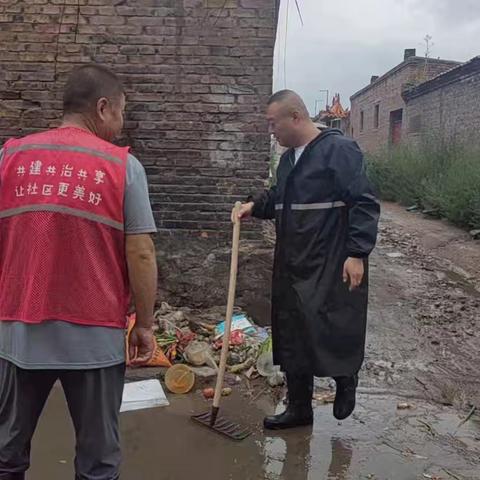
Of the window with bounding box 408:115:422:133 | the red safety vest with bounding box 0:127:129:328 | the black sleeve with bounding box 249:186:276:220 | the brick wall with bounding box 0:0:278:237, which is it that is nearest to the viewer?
the red safety vest with bounding box 0:127:129:328

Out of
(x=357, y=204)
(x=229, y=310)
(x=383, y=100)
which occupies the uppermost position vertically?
(x=383, y=100)

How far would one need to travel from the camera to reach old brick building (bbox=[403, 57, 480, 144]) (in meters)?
17.2

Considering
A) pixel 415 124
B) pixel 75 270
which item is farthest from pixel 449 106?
pixel 75 270

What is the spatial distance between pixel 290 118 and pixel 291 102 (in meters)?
0.09

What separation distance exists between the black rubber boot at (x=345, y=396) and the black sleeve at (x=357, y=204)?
764 millimetres

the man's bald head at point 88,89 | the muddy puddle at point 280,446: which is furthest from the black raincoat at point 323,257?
the man's bald head at point 88,89

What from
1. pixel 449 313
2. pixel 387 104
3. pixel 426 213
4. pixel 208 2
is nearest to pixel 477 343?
pixel 449 313

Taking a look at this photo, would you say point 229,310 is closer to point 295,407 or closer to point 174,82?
point 295,407

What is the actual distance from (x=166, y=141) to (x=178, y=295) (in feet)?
4.21

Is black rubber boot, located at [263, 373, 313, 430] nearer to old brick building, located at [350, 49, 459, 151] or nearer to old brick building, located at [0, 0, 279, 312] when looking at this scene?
old brick building, located at [0, 0, 279, 312]

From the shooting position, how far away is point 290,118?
339cm

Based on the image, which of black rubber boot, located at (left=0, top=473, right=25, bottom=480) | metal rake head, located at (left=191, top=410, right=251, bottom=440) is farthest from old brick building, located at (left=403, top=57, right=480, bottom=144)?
black rubber boot, located at (left=0, top=473, right=25, bottom=480)

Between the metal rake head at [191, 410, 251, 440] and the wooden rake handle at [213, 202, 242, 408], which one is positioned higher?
the wooden rake handle at [213, 202, 242, 408]

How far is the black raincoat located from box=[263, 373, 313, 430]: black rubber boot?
0.20 meters
